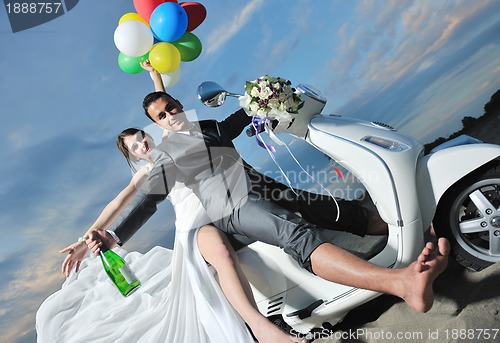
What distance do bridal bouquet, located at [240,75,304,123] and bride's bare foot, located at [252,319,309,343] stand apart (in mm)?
974

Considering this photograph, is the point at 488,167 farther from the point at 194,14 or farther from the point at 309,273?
the point at 194,14

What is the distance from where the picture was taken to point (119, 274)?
2.60 meters

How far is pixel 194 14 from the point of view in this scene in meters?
3.94

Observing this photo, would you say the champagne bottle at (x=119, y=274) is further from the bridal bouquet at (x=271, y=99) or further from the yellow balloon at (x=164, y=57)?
the yellow balloon at (x=164, y=57)

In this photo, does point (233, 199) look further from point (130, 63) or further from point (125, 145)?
point (130, 63)

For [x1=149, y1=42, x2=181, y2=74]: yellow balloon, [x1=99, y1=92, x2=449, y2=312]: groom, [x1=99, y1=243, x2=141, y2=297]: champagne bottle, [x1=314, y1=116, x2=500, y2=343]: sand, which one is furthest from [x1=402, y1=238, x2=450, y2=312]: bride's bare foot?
[x1=149, y1=42, x2=181, y2=74]: yellow balloon

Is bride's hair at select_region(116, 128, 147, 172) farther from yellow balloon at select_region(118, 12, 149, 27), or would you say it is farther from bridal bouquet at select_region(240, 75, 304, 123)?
yellow balloon at select_region(118, 12, 149, 27)

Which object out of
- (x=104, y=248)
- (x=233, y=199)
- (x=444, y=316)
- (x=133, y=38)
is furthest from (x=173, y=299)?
(x=133, y=38)

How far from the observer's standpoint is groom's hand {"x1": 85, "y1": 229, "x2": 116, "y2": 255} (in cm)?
241

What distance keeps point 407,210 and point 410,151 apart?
0.28 metres

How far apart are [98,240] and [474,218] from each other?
1.80 meters

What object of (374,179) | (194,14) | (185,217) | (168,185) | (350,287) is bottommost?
(350,287)

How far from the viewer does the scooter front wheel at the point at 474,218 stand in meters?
2.34

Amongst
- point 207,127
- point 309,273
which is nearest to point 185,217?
point 207,127
